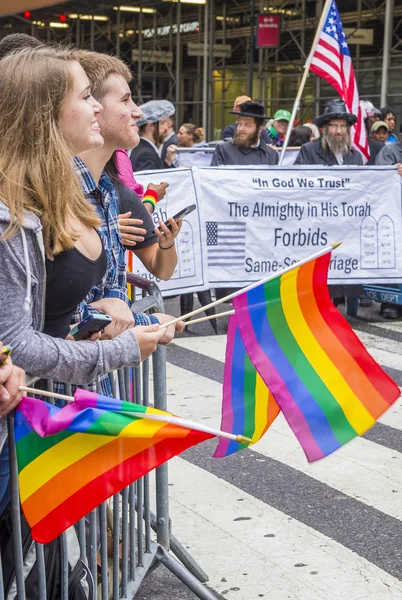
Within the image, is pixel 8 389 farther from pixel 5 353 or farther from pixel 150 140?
pixel 150 140

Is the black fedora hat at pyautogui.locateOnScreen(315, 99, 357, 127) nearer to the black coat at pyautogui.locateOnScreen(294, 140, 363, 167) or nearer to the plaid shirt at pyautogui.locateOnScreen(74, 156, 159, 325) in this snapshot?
the black coat at pyautogui.locateOnScreen(294, 140, 363, 167)

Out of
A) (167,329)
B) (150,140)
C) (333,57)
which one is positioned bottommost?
(167,329)

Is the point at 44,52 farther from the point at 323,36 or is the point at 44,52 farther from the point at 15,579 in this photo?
the point at 323,36

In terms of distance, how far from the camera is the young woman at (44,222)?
2.52 meters

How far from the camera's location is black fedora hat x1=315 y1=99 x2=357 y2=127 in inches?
385

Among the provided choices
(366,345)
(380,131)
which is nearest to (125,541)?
(366,345)

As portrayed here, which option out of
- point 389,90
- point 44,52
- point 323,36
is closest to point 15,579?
point 44,52

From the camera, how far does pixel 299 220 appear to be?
9.28 meters

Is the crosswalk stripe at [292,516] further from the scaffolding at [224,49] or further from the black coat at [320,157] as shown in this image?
the scaffolding at [224,49]

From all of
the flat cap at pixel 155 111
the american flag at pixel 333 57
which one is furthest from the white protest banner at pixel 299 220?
the american flag at pixel 333 57

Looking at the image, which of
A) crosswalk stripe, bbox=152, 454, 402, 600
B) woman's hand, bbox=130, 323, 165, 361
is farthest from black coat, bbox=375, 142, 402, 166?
woman's hand, bbox=130, 323, 165, 361

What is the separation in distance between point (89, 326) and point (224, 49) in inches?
1013

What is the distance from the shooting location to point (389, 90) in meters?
22.2

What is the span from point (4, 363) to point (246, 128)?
25.1ft
